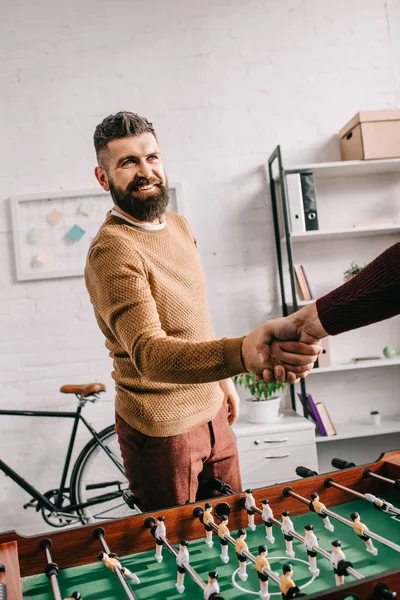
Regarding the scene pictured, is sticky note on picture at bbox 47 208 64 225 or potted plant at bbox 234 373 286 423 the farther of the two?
sticky note on picture at bbox 47 208 64 225

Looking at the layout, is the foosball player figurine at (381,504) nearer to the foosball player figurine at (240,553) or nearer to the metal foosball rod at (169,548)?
the foosball player figurine at (240,553)

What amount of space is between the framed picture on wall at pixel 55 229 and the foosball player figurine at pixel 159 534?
Answer: 229cm

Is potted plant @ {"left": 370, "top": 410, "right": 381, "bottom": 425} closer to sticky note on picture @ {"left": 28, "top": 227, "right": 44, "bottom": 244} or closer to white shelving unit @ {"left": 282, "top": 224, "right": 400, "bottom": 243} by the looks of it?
white shelving unit @ {"left": 282, "top": 224, "right": 400, "bottom": 243}

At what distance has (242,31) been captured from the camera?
3.51m

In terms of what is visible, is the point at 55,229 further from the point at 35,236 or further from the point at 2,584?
the point at 2,584

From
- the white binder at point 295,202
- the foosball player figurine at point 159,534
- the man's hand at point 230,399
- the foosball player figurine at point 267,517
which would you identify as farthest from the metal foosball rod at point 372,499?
the white binder at point 295,202

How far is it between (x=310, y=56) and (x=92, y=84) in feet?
4.15

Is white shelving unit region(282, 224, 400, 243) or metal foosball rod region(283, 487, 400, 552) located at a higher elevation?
white shelving unit region(282, 224, 400, 243)

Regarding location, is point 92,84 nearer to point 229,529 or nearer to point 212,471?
point 212,471

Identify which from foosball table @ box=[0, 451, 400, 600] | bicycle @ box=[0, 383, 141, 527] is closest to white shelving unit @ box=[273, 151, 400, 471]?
bicycle @ box=[0, 383, 141, 527]

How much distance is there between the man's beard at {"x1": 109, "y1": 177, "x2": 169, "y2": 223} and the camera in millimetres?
1813

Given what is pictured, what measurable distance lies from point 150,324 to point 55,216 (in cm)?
208

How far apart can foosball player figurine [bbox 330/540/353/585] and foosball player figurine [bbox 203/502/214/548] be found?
0.87 feet

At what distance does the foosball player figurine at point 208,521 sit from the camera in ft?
4.05
